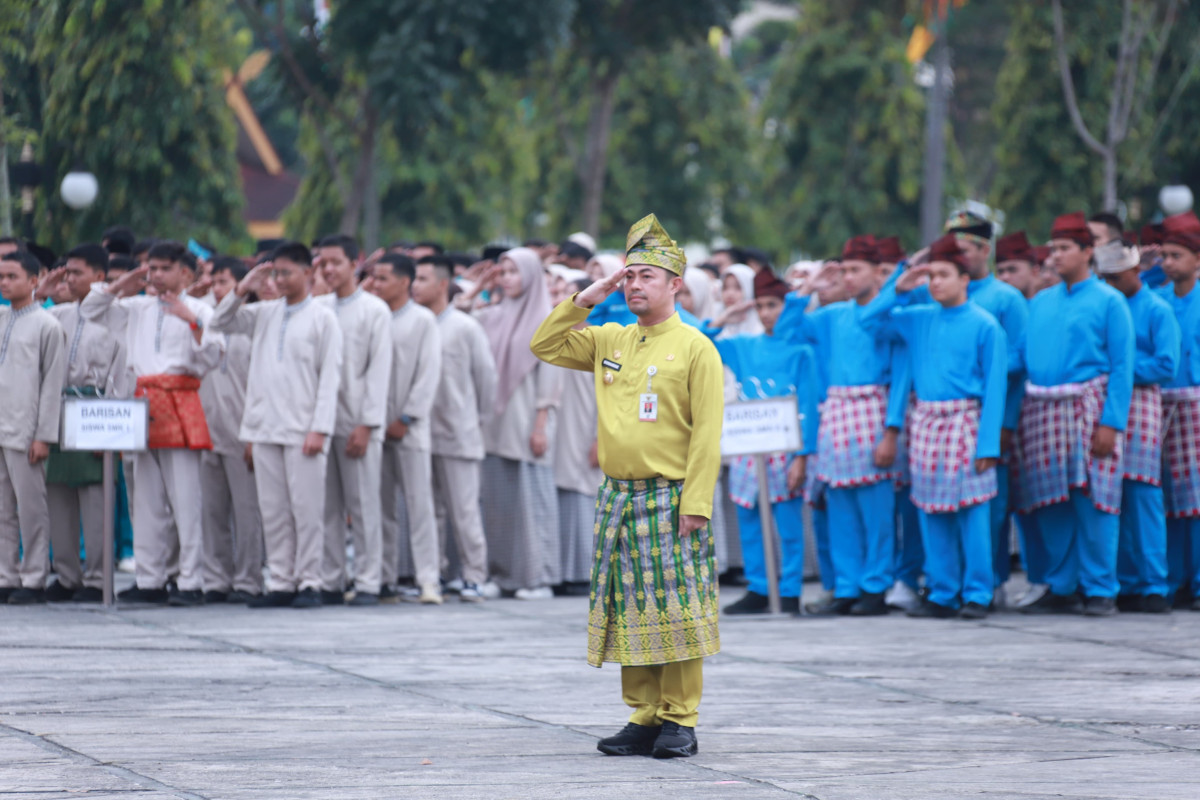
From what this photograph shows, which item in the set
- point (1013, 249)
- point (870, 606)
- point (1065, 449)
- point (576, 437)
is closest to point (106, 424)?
point (576, 437)

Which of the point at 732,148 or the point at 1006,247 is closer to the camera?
the point at 1006,247

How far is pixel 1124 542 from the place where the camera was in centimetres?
1123

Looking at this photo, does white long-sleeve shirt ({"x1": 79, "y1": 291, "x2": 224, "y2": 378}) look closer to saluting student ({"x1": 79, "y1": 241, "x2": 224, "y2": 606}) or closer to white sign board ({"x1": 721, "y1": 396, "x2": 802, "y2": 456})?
saluting student ({"x1": 79, "y1": 241, "x2": 224, "y2": 606})

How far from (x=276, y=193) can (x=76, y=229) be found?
24.5 metres

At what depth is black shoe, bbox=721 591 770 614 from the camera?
1123 cm

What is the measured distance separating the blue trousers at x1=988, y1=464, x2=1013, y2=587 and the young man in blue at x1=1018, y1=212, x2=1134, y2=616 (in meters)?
0.14

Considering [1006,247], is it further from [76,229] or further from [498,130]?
[498,130]

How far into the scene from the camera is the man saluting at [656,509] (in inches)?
264

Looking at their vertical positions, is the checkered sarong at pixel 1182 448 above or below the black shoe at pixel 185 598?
above

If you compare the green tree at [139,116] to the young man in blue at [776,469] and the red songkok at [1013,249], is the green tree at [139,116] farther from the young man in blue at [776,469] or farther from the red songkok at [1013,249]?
the red songkok at [1013,249]

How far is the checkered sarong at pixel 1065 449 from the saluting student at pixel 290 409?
13.6 feet

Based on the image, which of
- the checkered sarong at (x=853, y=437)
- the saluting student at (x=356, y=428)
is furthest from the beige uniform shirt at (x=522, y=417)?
the checkered sarong at (x=853, y=437)

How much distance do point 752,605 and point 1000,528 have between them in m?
1.57

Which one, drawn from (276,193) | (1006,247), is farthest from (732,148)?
(1006,247)
